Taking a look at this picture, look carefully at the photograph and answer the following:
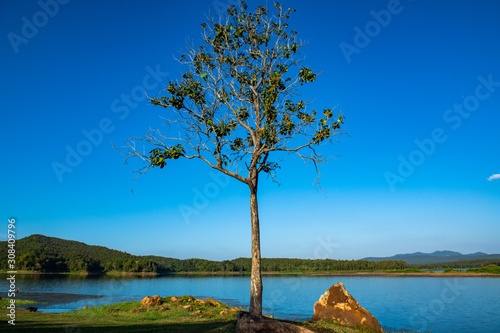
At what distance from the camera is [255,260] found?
1497cm

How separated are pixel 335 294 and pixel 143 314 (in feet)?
41.5

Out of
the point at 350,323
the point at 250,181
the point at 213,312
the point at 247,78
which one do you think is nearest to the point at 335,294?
the point at 350,323

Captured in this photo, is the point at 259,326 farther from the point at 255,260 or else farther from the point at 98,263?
the point at 98,263

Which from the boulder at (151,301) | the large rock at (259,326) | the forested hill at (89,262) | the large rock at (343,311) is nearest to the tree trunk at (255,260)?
the large rock at (259,326)

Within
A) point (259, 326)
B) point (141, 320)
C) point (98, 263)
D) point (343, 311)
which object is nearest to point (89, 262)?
point (98, 263)

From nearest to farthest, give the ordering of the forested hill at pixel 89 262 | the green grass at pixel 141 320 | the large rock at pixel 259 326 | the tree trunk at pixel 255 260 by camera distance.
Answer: the large rock at pixel 259 326 → the tree trunk at pixel 255 260 → the green grass at pixel 141 320 → the forested hill at pixel 89 262

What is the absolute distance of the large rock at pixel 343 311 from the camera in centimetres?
1825

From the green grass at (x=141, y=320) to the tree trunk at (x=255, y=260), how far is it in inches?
49.9

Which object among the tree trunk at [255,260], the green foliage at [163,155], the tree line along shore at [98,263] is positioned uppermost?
the green foliage at [163,155]

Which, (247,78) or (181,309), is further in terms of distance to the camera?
(181,309)

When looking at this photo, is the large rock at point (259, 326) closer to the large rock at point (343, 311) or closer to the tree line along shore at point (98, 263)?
the large rock at point (343, 311)

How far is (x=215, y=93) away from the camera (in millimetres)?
17344

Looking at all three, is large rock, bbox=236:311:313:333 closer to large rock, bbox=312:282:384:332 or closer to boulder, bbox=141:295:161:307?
large rock, bbox=312:282:384:332

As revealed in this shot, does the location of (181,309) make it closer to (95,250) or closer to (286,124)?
(286,124)
